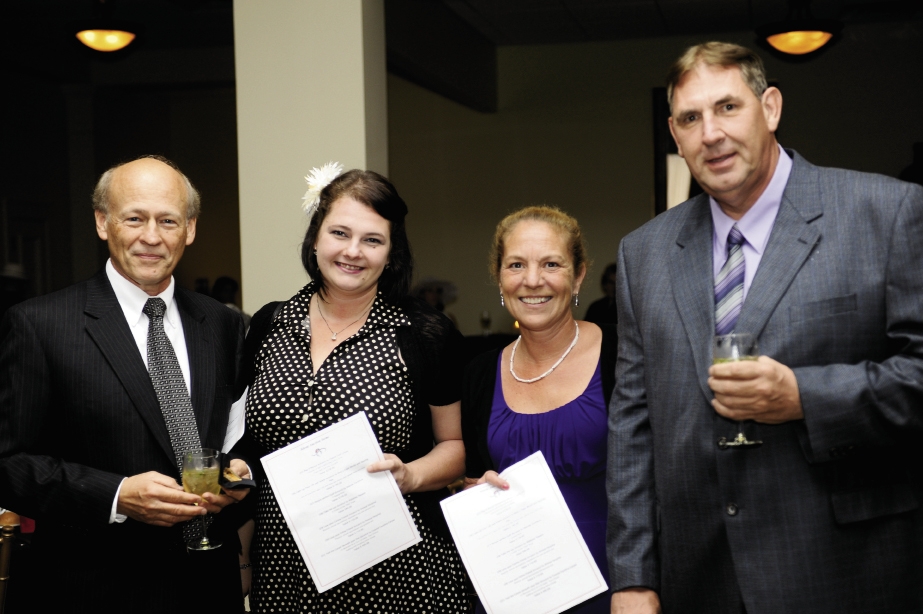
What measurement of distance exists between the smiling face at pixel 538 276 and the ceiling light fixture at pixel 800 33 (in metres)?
4.79

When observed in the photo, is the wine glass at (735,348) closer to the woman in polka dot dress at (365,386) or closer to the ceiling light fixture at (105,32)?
the woman in polka dot dress at (365,386)

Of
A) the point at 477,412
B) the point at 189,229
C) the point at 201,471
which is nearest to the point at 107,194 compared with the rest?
the point at 189,229

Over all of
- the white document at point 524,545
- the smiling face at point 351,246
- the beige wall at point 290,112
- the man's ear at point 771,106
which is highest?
the beige wall at point 290,112

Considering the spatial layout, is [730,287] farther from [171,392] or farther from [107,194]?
[107,194]

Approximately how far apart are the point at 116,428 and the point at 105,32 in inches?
204

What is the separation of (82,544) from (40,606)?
183mm

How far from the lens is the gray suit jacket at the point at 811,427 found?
1717 mm

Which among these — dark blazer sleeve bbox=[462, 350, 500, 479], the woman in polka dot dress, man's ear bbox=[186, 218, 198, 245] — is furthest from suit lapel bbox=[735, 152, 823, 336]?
man's ear bbox=[186, 218, 198, 245]

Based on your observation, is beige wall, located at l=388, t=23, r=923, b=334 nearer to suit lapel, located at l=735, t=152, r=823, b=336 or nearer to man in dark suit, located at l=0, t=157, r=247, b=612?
man in dark suit, located at l=0, t=157, r=247, b=612

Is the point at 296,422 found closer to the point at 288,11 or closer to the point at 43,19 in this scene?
the point at 288,11

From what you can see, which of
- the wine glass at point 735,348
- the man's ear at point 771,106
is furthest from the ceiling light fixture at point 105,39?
the wine glass at point 735,348

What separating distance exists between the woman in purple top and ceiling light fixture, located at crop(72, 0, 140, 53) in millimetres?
4992

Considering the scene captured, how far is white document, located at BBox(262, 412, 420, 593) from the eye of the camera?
7.45 ft

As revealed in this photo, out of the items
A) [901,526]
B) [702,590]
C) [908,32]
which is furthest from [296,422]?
[908,32]
